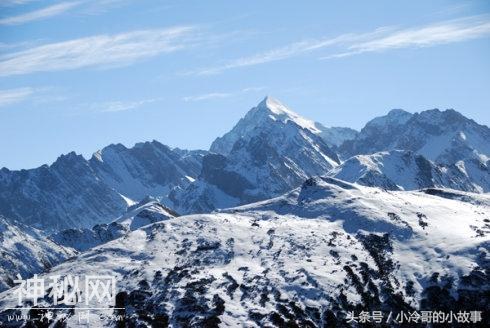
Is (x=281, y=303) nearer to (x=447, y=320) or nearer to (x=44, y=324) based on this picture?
(x=447, y=320)

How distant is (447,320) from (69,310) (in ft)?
297

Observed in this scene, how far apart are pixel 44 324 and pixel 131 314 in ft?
66.3

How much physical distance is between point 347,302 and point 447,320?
24.2m

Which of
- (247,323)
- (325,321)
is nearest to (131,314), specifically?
(247,323)

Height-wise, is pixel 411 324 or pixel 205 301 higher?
pixel 205 301

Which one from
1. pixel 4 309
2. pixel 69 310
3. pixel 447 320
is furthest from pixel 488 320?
pixel 4 309

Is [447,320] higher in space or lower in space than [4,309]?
lower

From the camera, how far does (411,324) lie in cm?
19175

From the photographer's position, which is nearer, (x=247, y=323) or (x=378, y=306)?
(x=247, y=323)

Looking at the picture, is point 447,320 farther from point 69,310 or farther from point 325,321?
point 69,310

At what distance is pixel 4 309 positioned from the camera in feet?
645

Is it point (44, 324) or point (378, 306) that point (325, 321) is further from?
point (44, 324)

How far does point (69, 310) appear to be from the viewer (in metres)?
192

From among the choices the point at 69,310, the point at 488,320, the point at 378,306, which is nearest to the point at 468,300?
the point at 488,320
